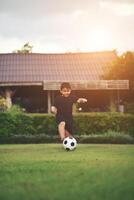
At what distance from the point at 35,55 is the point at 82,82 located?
7.67m

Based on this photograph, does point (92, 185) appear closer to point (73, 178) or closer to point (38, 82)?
point (73, 178)

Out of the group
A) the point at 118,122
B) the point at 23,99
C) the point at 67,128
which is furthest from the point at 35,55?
the point at 67,128

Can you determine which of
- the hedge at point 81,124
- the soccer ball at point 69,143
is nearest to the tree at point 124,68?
the hedge at point 81,124

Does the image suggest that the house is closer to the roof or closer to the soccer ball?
the roof

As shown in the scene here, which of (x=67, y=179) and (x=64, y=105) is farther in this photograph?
(x=64, y=105)

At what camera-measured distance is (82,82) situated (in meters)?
29.7

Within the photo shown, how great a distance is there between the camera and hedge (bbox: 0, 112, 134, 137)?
70.3 ft

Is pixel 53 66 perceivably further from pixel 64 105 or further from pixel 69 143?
pixel 69 143

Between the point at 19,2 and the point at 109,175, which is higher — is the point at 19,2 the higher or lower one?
the higher one

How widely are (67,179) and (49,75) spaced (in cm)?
2540

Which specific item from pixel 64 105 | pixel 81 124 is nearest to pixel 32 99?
pixel 81 124

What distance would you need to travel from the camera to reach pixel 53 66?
3469 centimetres

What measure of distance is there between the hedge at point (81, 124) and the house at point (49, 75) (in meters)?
8.43

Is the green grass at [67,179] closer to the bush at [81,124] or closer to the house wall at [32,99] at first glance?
the bush at [81,124]
